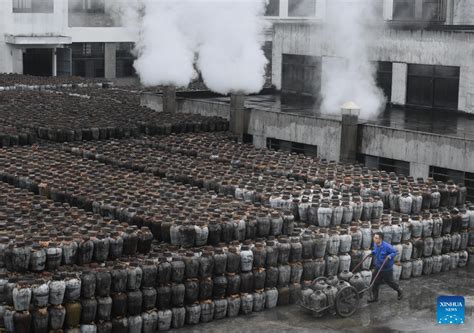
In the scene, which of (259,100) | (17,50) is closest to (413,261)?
(259,100)

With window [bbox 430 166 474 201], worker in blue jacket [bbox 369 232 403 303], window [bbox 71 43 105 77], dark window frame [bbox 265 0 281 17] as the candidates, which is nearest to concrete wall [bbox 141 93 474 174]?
window [bbox 430 166 474 201]

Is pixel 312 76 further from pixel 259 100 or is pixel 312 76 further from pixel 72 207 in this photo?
pixel 72 207

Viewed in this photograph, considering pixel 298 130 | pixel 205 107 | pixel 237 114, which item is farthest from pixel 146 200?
pixel 205 107

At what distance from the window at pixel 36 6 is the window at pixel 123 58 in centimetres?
648

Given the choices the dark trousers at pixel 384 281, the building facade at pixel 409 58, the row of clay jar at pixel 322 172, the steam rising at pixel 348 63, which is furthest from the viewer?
the steam rising at pixel 348 63

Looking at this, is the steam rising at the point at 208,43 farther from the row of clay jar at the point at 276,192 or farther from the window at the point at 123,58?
the window at the point at 123,58

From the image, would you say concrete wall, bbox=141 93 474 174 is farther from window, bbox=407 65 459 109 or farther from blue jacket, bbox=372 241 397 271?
blue jacket, bbox=372 241 397 271

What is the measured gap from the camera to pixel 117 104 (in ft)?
129

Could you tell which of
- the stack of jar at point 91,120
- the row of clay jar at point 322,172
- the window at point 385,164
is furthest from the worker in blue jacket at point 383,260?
the stack of jar at point 91,120

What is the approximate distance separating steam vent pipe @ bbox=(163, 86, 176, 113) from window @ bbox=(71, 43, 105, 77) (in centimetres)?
2561

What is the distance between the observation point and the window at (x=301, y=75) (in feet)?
133

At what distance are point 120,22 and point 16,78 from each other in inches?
544

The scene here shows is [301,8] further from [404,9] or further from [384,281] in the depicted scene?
[384,281]

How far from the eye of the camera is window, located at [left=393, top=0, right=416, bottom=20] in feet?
170
